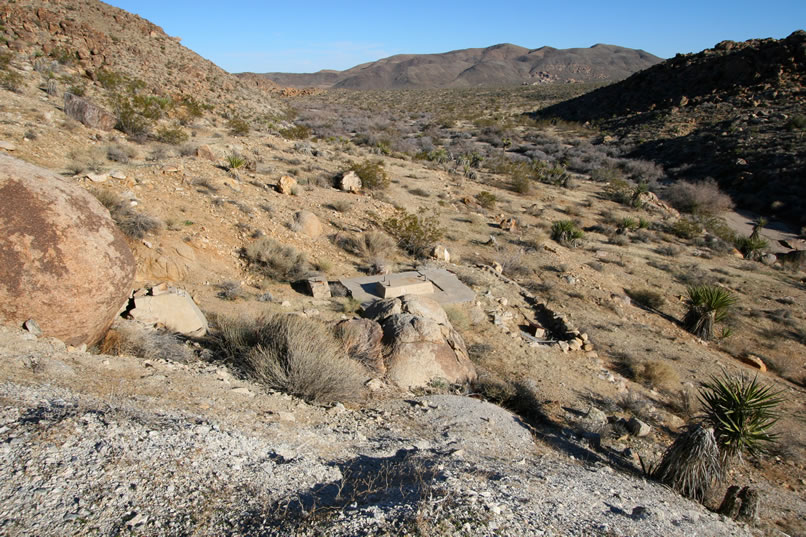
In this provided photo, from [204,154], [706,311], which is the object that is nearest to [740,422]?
[706,311]

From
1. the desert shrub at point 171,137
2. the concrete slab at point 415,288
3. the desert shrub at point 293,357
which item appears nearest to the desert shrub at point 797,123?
the concrete slab at point 415,288

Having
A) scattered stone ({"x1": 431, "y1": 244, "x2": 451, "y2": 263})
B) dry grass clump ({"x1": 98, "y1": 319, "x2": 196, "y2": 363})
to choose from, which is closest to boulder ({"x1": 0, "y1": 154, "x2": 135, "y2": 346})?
dry grass clump ({"x1": 98, "y1": 319, "x2": 196, "y2": 363})

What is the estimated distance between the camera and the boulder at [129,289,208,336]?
5836 mm

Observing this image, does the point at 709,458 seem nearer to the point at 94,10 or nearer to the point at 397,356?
the point at 397,356

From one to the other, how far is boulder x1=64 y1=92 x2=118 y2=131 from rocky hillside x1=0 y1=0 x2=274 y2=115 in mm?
5309

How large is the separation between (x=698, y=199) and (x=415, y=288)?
1871 centimetres

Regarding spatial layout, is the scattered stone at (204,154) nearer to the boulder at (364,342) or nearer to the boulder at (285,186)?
the boulder at (285,186)

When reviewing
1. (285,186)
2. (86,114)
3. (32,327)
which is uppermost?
(86,114)

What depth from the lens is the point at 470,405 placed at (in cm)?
546

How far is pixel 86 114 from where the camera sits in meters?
14.0

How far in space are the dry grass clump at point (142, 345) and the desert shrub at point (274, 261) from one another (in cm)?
323

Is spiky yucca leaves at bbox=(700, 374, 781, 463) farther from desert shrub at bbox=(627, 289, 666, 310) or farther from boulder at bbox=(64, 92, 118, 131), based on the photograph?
boulder at bbox=(64, 92, 118, 131)

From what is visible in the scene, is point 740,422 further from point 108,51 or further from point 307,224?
point 108,51

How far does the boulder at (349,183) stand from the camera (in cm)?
1404
